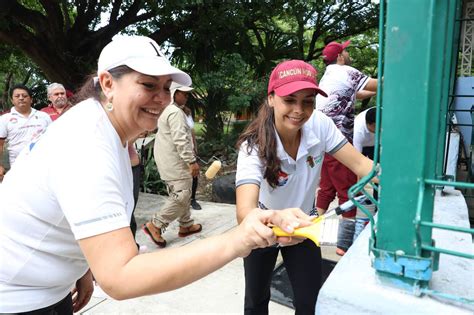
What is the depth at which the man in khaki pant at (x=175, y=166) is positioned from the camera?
4305 millimetres

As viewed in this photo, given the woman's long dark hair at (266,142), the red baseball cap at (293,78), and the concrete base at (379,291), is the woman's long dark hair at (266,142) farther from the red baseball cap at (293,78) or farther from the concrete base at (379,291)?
the concrete base at (379,291)

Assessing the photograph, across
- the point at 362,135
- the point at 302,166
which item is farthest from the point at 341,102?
the point at 302,166

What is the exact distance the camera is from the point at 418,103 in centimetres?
84

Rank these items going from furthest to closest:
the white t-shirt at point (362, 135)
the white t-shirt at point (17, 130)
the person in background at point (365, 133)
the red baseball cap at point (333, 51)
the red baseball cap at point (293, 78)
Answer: the white t-shirt at point (17, 130) → the red baseball cap at point (333, 51) → the white t-shirt at point (362, 135) → the person in background at point (365, 133) → the red baseball cap at point (293, 78)

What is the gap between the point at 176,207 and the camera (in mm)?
4320

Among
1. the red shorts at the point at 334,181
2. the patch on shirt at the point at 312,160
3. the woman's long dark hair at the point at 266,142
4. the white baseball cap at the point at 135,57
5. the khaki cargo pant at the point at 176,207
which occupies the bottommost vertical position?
the khaki cargo pant at the point at 176,207

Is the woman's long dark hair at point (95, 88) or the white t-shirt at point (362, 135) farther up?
the woman's long dark hair at point (95, 88)

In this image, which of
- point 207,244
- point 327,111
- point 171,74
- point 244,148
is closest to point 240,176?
point 244,148

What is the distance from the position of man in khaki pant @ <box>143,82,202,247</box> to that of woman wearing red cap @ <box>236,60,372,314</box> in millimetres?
2223

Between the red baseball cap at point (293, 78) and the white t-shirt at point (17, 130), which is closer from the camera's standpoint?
the red baseball cap at point (293, 78)

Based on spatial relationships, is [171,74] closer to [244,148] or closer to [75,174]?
[75,174]

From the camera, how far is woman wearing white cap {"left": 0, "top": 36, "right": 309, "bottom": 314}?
1.04 meters

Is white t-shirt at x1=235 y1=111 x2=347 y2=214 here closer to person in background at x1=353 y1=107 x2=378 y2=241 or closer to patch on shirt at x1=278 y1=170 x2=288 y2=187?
patch on shirt at x1=278 y1=170 x2=288 y2=187

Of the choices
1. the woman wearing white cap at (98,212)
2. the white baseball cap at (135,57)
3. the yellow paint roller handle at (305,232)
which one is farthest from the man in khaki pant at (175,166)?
the yellow paint roller handle at (305,232)
